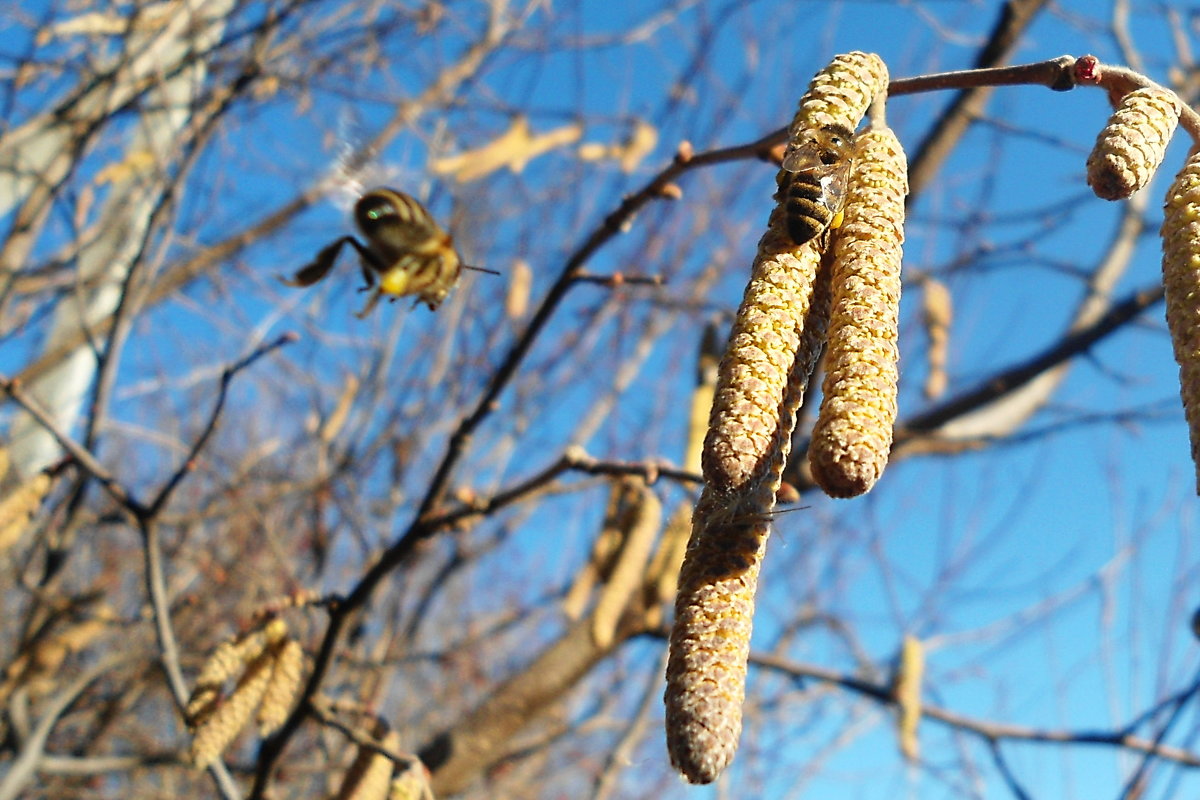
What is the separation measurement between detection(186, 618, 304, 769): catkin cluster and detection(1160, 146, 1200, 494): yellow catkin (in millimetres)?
1570

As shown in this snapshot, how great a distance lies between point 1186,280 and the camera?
938 millimetres

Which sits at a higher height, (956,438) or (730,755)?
(956,438)

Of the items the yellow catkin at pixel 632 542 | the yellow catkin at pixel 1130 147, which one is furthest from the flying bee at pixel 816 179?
the yellow catkin at pixel 632 542

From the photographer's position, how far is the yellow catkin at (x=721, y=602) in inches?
33.8

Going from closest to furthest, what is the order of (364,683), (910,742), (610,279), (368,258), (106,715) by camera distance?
(368,258), (610,279), (910,742), (364,683), (106,715)

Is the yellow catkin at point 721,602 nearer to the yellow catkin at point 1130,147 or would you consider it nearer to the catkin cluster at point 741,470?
the catkin cluster at point 741,470

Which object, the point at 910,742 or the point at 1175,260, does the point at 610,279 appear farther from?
the point at 910,742

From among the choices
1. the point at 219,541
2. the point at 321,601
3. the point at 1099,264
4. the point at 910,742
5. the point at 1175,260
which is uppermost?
the point at 1099,264

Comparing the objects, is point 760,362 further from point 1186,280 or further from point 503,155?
point 503,155

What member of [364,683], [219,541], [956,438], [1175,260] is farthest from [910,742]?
[219,541]

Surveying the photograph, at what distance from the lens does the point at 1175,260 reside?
96 centimetres

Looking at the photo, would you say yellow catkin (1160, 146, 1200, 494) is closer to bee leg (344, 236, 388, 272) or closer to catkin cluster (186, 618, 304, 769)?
bee leg (344, 236, 388, 272)

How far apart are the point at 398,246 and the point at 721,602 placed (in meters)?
0.65

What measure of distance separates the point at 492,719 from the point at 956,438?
1.88 meters
